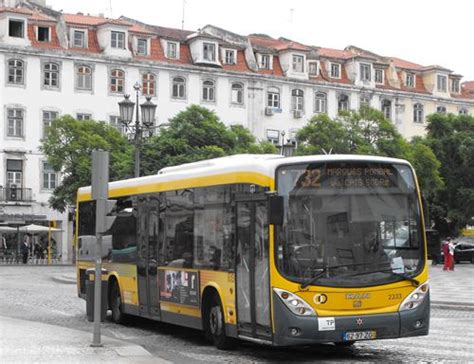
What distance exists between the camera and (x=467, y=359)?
13625 mm

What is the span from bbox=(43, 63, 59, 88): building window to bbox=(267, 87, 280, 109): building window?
52.4ft

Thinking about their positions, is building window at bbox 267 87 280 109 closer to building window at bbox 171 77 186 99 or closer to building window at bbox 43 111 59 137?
building window at bbox 171 77 186 99

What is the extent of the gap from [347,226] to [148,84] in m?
55.6

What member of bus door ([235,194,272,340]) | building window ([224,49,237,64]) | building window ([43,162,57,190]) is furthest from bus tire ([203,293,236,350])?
building window ([224,49,237,64])

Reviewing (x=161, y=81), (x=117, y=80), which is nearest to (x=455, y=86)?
(x=161, y=81)

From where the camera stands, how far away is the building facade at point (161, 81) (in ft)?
208

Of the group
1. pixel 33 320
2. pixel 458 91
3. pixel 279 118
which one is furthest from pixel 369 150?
pixel 33 320

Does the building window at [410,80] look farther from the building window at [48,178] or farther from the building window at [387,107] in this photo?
the building window at [48,178]


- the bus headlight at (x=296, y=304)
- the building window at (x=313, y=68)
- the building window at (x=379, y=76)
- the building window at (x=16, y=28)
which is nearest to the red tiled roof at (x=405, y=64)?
the building window at (x=379, y=76)

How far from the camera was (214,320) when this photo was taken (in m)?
15.4

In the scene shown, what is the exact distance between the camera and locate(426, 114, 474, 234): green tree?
6519 centimetres

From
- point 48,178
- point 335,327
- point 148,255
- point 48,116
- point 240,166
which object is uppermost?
point 48,116

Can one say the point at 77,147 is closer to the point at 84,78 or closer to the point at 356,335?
the point at 84,78

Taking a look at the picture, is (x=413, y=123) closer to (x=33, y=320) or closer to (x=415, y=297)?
(x=33, y=320)
